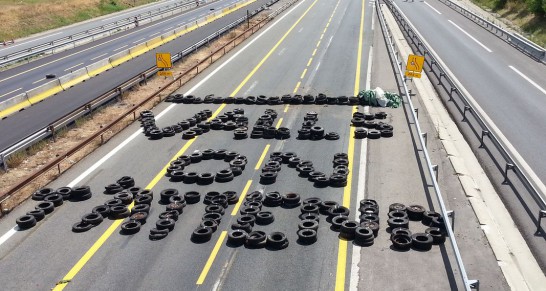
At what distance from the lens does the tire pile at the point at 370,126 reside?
2398cm

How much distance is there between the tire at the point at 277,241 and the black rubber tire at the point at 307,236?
0.43 meters

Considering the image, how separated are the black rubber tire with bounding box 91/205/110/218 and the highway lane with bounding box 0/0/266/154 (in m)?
8.59

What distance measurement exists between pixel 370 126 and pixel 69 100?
1686cm

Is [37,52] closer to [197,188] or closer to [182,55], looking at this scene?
[182,55]

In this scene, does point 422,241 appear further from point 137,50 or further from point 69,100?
point 137,50

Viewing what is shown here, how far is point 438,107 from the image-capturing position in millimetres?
28453

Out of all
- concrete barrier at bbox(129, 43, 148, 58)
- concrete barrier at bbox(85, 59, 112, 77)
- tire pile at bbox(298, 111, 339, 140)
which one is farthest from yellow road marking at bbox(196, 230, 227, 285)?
concrete barrier at bbox(129, 43, 148, 58)

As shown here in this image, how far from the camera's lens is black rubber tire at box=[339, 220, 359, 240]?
15.3 meters

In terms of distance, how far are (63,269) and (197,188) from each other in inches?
233

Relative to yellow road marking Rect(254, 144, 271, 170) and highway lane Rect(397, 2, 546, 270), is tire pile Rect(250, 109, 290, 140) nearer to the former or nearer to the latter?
yellow road marking Rect(254, 144, 271, 170)

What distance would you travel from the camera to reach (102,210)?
17188 mm

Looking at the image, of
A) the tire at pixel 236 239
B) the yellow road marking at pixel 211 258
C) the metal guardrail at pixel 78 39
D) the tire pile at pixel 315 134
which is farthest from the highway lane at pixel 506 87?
the metal guardrail at pixel 78 39

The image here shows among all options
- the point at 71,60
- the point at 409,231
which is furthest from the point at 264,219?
the point at 71,60

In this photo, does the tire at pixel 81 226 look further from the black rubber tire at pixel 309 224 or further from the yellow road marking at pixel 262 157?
the yellow road marking at pixel 262 157
